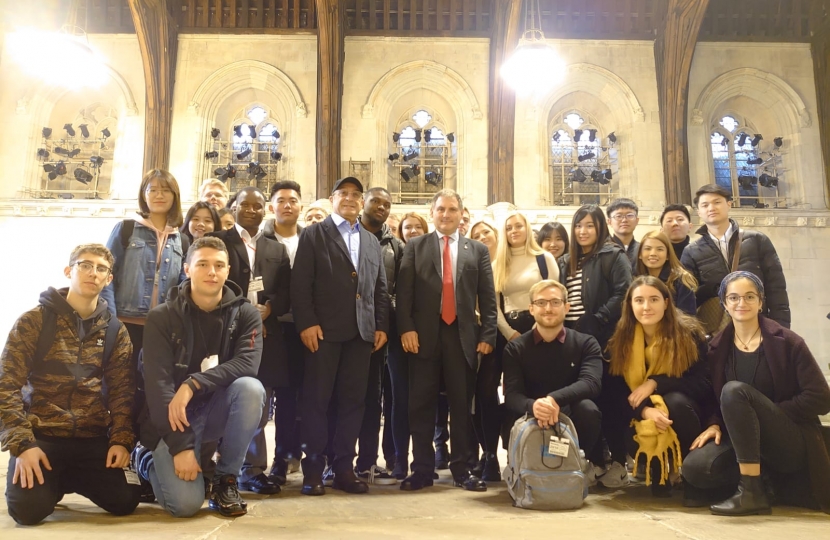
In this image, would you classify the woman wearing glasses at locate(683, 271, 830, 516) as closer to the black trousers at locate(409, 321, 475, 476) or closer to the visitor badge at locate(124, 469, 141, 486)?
the black trousers at locate(409, 321, 475, 476)

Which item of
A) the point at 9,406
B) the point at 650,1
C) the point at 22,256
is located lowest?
the point at 9,406

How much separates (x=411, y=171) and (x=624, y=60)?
4.49 m

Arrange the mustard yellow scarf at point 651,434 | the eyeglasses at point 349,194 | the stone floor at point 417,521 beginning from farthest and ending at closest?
the eyeglasses at point 349,194 < the mustard yellow scarf at point 651,434 < the stone floor at point 417,521

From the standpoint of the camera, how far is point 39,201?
10016 mm

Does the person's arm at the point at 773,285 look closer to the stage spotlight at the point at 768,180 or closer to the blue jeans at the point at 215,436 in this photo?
the blue jeans at the point at 215,436

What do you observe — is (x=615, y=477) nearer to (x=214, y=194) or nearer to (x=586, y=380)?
(x=586, y=380)

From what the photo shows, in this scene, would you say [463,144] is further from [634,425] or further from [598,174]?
[634,425]

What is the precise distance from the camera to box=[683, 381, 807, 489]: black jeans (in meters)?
2.84

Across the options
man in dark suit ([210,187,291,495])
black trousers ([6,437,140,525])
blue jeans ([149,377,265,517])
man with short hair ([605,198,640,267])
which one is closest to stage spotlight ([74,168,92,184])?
man in dark suit ([210,187,291,495])

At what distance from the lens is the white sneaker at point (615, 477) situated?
338cm

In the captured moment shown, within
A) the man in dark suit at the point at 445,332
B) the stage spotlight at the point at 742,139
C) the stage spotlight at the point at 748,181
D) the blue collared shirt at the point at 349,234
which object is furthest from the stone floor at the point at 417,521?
the stage spotlight at the point at 742,139

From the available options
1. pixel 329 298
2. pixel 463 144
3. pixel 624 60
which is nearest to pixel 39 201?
pixel 463 144

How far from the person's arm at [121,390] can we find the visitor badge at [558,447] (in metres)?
2.06

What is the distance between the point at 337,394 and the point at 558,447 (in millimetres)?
1307
